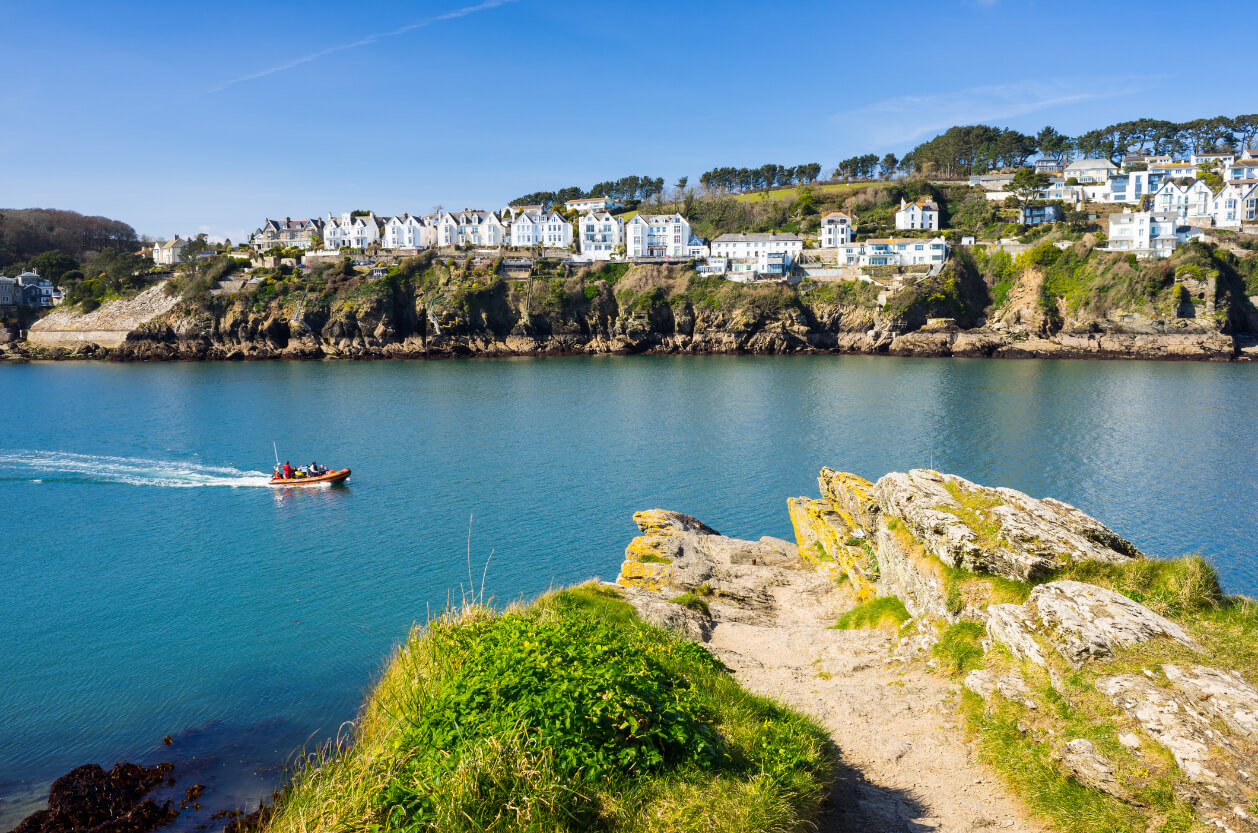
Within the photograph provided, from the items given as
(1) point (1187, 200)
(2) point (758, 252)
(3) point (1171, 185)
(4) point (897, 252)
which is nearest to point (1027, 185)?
(3) point (1171, 185)

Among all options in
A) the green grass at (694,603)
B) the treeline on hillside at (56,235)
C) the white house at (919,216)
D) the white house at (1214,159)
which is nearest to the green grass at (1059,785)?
the green grass at (694,603)

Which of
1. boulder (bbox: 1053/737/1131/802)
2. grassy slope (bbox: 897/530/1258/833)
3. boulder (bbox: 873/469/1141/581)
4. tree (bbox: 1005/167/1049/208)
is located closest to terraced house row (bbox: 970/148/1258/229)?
tree (bbox: 1005/167/1049/208)

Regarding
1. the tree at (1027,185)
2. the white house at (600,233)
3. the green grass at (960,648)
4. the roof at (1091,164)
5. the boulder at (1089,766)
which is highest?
the roof at (1091,164)

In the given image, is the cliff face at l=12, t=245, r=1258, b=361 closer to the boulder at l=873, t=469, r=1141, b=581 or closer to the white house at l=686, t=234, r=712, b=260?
the white house at l=686, t=234, r=712, b=260

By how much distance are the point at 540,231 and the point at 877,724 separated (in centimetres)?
12997

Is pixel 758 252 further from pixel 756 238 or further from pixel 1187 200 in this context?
pixel 1187 200

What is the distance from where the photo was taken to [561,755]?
7.11 metres

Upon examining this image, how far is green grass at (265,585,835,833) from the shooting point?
667cm

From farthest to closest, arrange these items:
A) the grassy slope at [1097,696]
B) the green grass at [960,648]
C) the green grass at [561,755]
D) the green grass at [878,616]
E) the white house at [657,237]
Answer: the white house at [657,237] < the green grass at [878,616] < the green grass at [960,648] < the grassy slope at [1097,696] < the green grass at [561,755]

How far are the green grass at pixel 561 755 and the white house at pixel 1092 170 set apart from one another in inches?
6381

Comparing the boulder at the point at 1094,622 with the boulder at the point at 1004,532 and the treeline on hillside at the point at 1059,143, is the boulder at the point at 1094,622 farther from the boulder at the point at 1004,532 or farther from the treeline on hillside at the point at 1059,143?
the treeline on hillside at the point at 1059,143

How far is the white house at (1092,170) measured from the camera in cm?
13750

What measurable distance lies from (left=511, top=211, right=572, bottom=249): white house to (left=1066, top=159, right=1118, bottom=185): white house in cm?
10163

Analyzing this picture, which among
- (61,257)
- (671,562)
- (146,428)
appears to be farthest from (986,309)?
(61,257)
